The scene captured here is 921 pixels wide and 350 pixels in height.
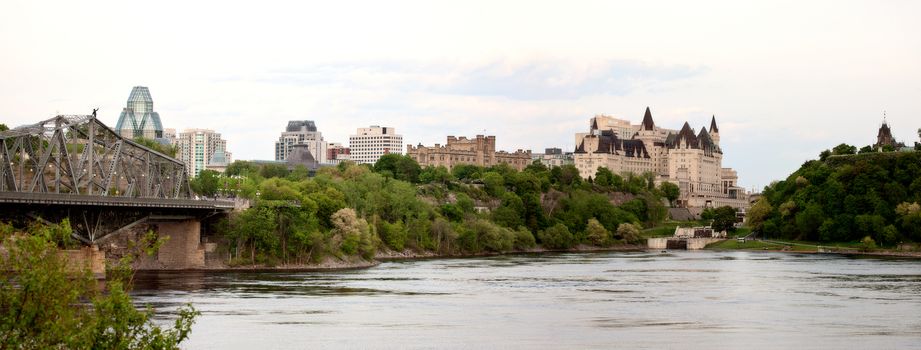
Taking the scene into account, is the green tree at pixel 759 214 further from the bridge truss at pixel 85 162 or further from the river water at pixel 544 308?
the bridge truss at pixel 85 162

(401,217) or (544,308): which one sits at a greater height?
(401,217)

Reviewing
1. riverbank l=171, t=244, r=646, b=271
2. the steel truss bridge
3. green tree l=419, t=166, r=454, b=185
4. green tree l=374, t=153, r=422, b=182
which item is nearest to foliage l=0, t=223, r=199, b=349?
the steel truss bridge

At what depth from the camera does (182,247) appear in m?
94.2

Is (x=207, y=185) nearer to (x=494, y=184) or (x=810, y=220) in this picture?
(x=494, y=184)

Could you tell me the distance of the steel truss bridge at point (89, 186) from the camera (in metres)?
73.8

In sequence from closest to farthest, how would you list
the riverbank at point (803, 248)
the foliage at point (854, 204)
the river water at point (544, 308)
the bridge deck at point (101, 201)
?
1. the river water at point (544, 308)
2. the bridge deck at point (101, 201)
3. the riverbank at point (803, 248)
4. the foliage at point (854, 204)

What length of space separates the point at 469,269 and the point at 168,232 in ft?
76.2

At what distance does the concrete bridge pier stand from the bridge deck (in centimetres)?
242

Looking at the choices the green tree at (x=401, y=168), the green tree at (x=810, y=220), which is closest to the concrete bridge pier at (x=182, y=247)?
the green tree at (x=810, y=220)

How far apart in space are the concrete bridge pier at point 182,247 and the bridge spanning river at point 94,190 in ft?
0.24

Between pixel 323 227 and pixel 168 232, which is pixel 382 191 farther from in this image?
pixel 168 232

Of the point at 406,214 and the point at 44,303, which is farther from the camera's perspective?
the point at 406,214

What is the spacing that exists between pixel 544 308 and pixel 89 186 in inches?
1444

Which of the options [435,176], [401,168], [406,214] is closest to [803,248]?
[406,214]
